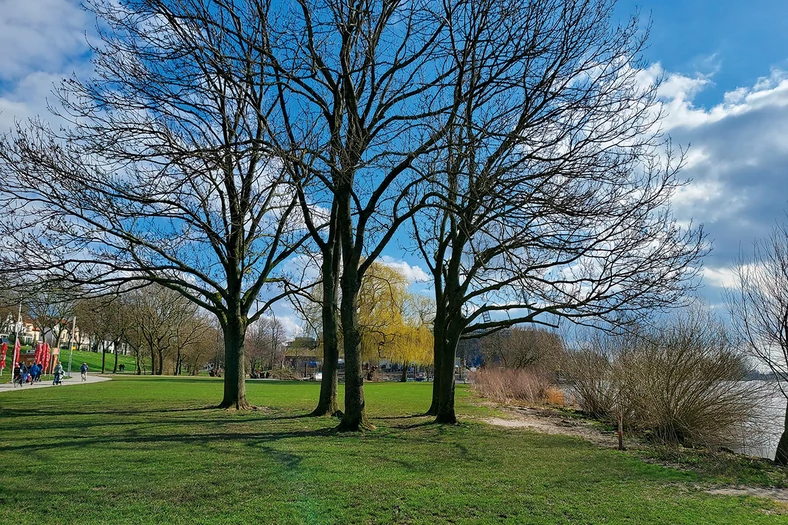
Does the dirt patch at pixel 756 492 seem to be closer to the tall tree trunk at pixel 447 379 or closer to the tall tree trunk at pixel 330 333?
the tall tree trunk at pixel 447 379

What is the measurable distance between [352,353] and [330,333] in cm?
340

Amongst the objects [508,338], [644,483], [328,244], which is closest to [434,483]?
[644,483]

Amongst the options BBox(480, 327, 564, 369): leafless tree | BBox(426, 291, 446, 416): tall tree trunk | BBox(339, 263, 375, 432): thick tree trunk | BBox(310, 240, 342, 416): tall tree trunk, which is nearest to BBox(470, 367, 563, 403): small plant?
BBox(426, 291, 446, 416): tall tree trunk

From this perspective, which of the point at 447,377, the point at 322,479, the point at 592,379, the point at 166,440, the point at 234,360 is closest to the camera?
the point at 322,479

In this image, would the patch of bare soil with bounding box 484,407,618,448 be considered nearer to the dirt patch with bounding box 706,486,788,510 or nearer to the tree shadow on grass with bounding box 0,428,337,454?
the dirt patch with bounding box 706,486,788,510

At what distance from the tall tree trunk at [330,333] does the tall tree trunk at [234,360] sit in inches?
129

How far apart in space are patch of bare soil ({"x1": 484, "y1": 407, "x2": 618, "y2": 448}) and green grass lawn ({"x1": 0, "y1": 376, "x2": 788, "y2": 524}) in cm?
185

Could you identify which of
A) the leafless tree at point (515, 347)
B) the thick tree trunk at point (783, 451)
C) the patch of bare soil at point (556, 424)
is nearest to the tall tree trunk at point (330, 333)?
the patch of bare soil at point (556, 424)

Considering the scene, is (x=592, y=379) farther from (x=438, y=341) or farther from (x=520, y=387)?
(x=520, y=387)

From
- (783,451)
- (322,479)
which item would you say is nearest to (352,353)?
(322,479)

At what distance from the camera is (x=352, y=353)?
1375 cm

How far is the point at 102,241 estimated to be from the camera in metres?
15.8

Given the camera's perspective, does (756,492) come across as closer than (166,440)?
Yes

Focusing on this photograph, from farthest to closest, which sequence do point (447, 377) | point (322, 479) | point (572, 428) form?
point (572, 428) → point (447, 377) → point (322, 479)
